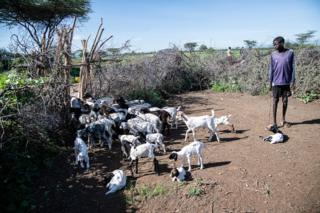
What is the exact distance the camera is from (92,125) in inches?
286

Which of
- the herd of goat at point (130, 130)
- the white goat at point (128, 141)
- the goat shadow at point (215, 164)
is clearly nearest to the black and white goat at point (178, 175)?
the herd of goat at point (130, 130)

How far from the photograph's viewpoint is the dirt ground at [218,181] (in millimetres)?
4992

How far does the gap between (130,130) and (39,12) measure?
39.1 feet

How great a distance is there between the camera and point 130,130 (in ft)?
24.7

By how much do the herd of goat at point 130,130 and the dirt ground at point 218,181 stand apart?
22 centimetres

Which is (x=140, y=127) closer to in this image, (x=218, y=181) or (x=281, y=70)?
(x=218, y=181)

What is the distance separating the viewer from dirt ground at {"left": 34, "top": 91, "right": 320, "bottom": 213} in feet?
16.4

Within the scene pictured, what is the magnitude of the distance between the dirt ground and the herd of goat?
0.22 metres

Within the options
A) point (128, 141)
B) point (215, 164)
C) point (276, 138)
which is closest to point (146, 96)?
point (128, 141)

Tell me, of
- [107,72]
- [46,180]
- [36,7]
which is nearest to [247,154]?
[46,180]

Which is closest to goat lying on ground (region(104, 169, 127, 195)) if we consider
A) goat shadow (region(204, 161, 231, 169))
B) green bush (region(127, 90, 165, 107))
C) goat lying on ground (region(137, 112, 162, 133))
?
goat shadow (region(204, 161, 231, 169))

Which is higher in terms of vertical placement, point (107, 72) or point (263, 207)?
point (107, 72)

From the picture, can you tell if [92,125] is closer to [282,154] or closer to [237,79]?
[282,154]

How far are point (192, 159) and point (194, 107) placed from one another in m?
5.26
